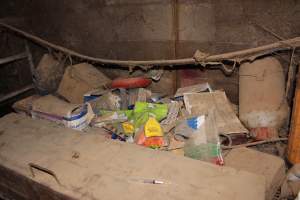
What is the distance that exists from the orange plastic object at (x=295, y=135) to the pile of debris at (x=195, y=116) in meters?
0.16

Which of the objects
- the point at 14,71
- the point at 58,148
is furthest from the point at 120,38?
the point at 14,71

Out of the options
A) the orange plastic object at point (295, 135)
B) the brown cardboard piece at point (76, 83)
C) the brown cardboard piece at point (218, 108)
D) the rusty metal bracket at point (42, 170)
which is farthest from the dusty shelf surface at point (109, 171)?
the brown cardboard piece at point (76, 83)

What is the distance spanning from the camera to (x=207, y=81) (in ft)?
12.0

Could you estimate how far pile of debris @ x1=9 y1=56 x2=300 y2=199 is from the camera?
271 cm

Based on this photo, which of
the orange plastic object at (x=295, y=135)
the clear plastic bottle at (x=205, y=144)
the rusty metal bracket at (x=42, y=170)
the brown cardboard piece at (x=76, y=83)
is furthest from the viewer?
the brown cardboard piece at (x=76, y=83)

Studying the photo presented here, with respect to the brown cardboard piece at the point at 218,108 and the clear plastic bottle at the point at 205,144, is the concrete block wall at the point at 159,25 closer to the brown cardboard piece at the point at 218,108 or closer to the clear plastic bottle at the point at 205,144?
the brown cardboard piece at the point at 218,108

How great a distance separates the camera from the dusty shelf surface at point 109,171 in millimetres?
1923

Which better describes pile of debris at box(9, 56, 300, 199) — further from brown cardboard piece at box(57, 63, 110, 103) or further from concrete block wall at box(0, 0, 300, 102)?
concrete block wall at box(0, 0, 300, 102)

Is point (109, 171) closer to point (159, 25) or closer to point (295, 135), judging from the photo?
point (295, 135)

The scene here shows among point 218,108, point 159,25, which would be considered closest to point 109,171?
point 218,108

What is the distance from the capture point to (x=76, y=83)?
13.0 ft

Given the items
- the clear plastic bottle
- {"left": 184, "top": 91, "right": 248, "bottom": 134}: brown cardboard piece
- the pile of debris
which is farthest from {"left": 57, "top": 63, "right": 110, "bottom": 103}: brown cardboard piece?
the clear plastic bottle

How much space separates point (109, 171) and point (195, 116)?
1.32 m

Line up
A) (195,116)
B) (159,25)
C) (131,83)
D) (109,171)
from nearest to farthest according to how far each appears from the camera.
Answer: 1. (109,171)
2. (195,116)
3. (159,25)
4. (131,83)
